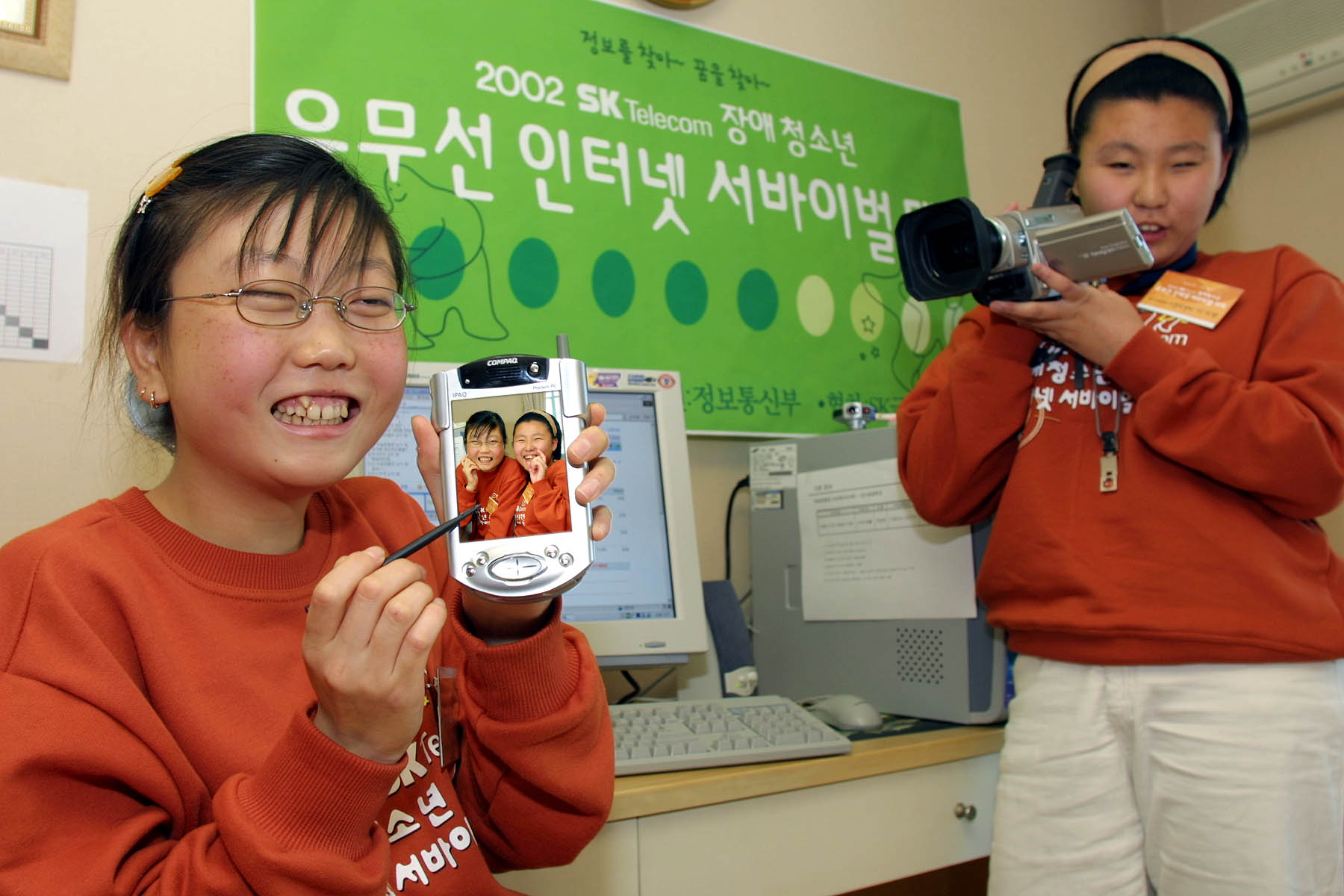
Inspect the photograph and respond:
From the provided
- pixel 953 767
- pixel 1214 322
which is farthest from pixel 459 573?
pixel 1214 322

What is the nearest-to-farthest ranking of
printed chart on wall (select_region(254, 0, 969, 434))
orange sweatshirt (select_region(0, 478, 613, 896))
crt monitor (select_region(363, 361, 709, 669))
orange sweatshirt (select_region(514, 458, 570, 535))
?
orange sweatshirt (select_region(0, 478, 613, 896)) → orange sweatshirt (select_region(514, 458, 570, 535)) → crt monitor (select_region(363, 361, 709, 669)) → printed chart on wall (select_region(254, 0, 969, 434))

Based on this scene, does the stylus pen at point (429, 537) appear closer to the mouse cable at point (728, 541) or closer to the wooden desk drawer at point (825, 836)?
the wooden desk drawer at point (825, 836)

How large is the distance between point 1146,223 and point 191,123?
1180 millimetres

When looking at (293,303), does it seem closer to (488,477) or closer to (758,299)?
(488,477)

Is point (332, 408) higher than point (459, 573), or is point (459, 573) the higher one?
point (332, 408)

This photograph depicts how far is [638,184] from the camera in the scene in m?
1.51

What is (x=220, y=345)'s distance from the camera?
631 mm

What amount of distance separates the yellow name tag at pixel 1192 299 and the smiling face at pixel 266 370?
88 cm

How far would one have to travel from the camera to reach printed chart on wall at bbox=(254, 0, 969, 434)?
1.30 m

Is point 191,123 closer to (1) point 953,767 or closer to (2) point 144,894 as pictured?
(2) point 144,894

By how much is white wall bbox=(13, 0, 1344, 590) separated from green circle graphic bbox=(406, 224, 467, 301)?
0.89 feet

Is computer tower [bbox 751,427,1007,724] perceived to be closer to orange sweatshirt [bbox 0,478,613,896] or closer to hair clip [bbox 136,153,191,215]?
orange sweatshirt [bbox 0,478,613,896]

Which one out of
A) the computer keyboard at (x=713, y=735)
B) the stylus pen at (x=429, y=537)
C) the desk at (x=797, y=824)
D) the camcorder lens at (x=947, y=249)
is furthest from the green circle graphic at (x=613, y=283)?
the stylus pen at (x=429, y=537)

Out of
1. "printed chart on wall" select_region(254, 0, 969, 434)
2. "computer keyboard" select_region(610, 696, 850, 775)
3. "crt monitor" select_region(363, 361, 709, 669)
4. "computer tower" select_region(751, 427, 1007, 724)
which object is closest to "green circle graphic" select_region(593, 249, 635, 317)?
"printed chart on wall" select_region(254, 0, 969, 434)
